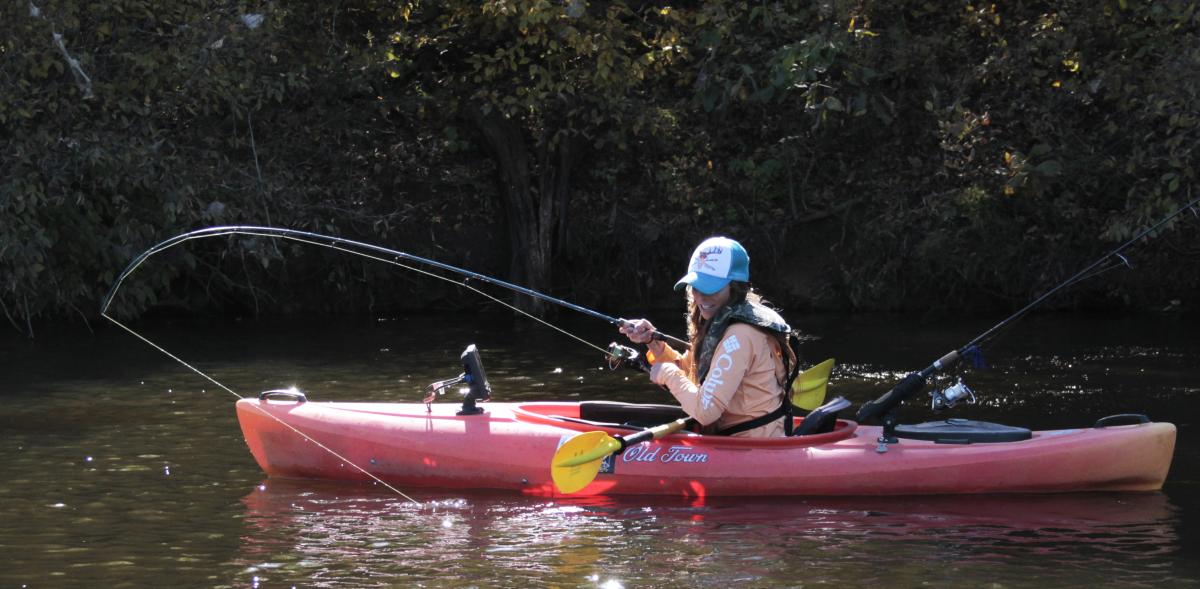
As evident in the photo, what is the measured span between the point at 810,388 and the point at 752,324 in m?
1.44

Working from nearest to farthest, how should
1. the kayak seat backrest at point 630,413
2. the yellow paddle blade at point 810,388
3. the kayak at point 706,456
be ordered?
the kayak at point 706,456 → the kayak seat backrest at point 630,413 → the yellow paddle blade at point 810,388

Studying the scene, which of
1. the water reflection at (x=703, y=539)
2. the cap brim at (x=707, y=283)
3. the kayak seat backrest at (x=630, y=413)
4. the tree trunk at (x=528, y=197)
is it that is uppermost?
the tree trunk at (x=528, y=197)

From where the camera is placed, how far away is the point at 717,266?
6.27 meters

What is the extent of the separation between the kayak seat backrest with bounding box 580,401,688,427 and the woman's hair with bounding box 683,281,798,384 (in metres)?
0.32

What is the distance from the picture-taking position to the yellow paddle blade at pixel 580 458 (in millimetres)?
6227

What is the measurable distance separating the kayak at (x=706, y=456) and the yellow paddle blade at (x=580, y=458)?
1.20ft

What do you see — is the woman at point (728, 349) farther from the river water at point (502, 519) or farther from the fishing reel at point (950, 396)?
the fishing reel at point (950, 396)

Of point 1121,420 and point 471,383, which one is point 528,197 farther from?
point 1121,420

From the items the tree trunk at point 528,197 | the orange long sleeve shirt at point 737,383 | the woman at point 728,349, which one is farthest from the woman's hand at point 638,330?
the tree trunk at point 528,197

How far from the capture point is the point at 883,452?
6531 mm

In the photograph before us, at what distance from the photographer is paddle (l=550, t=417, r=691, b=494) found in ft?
20.4

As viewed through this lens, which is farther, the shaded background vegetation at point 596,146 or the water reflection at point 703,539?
the shaded background vegetation at point 596,146

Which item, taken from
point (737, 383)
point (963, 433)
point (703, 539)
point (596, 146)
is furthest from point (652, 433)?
point (596, 146)

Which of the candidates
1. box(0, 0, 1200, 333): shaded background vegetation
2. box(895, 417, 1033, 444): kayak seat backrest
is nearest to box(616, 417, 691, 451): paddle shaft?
box(895, 417, 1033, 444): kayak seat backrest
